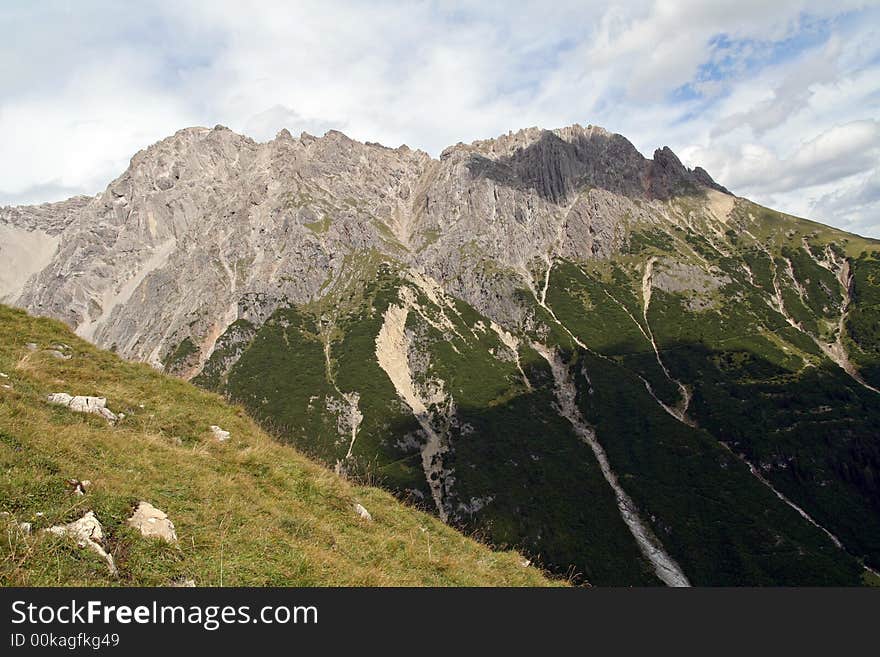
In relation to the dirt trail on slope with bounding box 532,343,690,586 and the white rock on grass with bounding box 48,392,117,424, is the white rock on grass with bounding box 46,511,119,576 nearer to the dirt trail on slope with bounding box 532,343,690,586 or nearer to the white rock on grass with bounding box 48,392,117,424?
the white rock on grass with bounding box 48,392,117,424

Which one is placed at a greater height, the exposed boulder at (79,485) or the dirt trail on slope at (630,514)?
the exposed boulder at (79,485)

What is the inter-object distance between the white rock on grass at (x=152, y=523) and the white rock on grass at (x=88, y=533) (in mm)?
649

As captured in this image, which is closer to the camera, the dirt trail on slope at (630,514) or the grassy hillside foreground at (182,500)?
the grassy hillside foreground at (182,500)

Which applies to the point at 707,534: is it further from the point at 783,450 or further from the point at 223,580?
the point at 223,580

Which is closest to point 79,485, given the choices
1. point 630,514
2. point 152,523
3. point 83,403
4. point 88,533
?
point 88,533

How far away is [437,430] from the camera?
176m

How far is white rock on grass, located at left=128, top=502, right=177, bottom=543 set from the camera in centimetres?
948

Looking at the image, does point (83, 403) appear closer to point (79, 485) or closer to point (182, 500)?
point (79, 485)

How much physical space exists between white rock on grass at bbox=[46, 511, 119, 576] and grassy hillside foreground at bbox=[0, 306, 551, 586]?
131mm

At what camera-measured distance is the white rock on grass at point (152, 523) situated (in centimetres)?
948

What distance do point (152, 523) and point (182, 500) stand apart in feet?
4.86

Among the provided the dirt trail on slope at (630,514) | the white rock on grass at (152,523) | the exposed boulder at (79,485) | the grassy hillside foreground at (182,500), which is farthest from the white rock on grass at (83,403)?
the dirt trail on slope at (630,514)

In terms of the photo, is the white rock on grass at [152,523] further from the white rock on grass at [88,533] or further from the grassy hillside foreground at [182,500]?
the white rock on grass at [88,533]

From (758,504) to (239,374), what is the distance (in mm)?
193077
